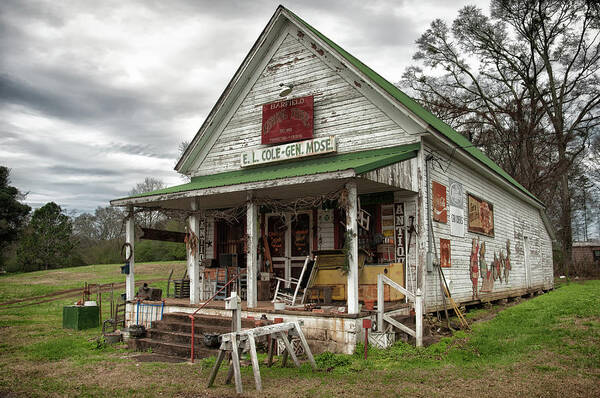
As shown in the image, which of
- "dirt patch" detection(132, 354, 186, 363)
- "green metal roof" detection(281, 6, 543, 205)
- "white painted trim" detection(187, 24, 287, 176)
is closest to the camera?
"dirt patch" detection(132, 354, 186, 363)

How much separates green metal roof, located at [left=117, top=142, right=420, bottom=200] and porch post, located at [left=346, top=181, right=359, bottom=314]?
0.53m

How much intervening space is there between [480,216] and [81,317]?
1187 cm

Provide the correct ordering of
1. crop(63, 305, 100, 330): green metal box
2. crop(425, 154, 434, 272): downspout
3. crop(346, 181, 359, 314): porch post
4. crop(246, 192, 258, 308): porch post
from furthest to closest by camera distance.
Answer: crop(63, 305, 100, 330): green metal box
crop(425, 154, 434, 272): downspout
crop(246, 192, 258, 308): porch post
crop(346, 181, 359, 314): porch post

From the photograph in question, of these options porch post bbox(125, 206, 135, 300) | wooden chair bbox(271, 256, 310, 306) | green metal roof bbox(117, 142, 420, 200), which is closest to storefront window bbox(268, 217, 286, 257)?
wooden chair bbox(271, 256, 310, 306)

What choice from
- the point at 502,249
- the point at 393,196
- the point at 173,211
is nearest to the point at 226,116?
the point at 173,211

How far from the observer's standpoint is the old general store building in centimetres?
1024

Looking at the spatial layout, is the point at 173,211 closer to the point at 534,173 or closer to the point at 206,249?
the point at 206,249

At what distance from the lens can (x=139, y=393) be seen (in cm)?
697

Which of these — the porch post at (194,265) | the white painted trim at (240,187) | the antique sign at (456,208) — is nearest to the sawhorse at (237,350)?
the white painted trim at (240,187)

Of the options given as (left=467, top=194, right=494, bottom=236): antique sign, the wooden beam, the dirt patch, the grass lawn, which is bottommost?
the dirt patch

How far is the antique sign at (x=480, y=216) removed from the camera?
14.4 metres

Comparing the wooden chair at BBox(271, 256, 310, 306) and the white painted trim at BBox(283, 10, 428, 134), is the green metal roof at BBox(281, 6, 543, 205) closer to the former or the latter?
the white painted trim at BBox(283, 10, 428, 134)

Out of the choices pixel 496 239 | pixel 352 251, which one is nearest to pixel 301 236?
pixel 352 251

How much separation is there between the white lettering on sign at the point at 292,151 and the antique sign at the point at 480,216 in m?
4.72
